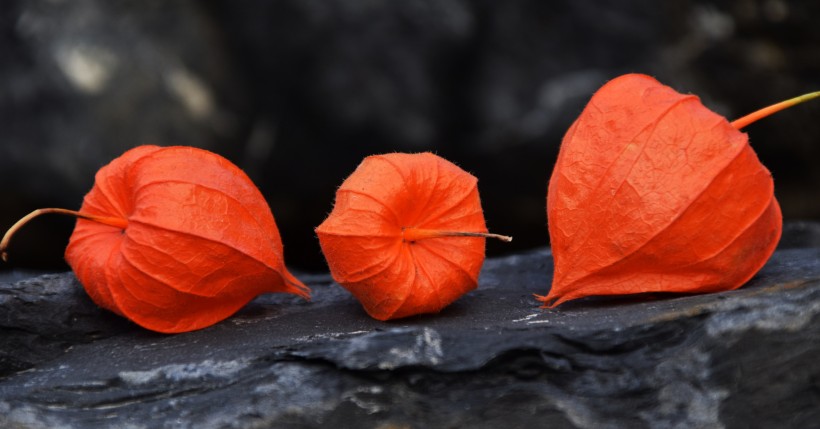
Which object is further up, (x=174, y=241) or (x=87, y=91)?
(x=87, y=91)

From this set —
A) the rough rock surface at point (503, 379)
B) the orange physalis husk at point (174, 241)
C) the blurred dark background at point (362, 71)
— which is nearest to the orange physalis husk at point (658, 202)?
the rough rock surface at point (503, 379)

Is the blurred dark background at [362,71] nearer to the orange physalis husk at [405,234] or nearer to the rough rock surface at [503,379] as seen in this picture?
the orange physalis husk at [405,234]

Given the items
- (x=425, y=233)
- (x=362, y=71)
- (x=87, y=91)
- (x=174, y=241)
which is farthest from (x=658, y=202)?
(x=87, y=91)

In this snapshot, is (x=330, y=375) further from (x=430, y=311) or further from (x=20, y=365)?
(x=20, y=365)

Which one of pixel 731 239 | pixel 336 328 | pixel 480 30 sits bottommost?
pixel 336 328

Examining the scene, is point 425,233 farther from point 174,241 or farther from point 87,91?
point 87,91

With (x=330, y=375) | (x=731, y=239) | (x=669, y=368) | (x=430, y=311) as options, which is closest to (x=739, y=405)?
(x=669, y=368)
